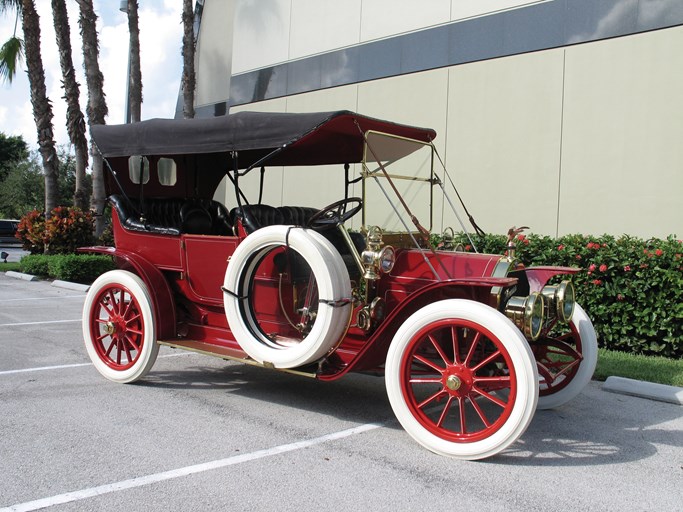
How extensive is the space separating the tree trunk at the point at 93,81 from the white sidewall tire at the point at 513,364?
1162 cm

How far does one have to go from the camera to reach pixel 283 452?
11.9 ft

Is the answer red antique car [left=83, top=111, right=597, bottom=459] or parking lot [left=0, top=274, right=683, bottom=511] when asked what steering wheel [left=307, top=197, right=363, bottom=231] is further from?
parking lot [left=0, top=274, right=683, bottom=511]

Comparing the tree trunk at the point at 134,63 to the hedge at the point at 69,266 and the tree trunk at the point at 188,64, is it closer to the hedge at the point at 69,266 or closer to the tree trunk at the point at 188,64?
the tree trunk at the point at 188,64

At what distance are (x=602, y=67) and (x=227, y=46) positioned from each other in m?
10.7

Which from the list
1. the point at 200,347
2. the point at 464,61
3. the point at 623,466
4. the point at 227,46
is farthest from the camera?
the point at 227,46

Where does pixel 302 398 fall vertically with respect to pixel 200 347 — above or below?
below

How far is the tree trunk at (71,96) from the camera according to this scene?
48.2 ft

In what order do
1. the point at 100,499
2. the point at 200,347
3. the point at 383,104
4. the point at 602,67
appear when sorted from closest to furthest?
the point at 100,499 → the point at 200,347 → the point at 602,67 → the point at 383,104

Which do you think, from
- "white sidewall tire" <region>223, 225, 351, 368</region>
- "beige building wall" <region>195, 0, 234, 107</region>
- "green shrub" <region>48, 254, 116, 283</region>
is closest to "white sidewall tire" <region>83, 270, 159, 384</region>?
"white sidewall tire" <region>223, 225, 351, 368</region>

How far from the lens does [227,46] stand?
53.6 ft

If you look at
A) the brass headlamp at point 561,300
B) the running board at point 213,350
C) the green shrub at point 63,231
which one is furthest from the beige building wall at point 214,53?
the brass headlamp at point 561,300

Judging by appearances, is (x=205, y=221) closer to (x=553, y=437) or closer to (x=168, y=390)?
(x=168, y=390)

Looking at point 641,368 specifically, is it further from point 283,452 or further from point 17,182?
point 17,182

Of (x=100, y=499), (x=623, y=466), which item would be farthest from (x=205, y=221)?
(x=623, y=466)
